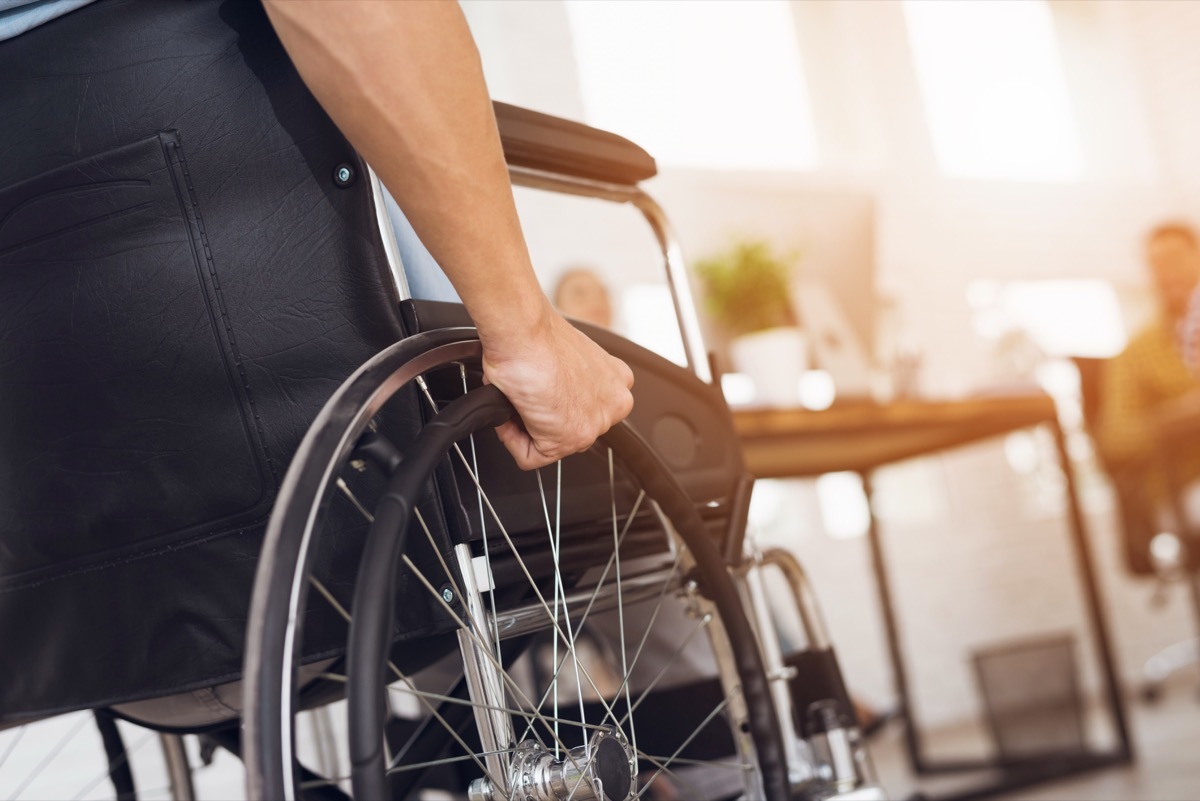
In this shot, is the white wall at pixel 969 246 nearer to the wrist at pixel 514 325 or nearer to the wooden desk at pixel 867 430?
the wooden desk at pixel 867 430

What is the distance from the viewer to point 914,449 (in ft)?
8.96

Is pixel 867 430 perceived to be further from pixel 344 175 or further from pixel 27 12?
pixel 27 12

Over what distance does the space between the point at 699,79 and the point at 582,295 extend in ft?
3.05

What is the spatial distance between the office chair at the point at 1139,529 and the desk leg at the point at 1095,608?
0.57m

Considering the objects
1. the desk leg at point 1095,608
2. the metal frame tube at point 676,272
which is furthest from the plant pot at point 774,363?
the metal frame tube at point 676,272

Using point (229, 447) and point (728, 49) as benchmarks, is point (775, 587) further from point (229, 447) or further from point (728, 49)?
point (229, 447)

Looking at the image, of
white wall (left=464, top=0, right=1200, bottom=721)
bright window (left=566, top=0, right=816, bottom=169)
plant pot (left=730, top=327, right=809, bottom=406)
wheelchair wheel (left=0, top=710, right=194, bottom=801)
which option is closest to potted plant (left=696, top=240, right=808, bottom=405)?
plant pot (left=730, top=327, right=809, bottom=406)

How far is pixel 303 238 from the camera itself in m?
0.76

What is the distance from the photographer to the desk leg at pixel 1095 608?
2410 mm

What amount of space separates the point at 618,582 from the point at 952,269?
3.43 metres

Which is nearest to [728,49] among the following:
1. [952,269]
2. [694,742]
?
[952,269]

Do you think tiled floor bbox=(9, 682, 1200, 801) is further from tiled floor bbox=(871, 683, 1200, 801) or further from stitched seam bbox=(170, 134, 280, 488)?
stitched seam bbox=(170, 134, 280, 488)

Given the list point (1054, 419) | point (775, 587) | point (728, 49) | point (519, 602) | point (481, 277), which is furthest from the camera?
point (728, 49)

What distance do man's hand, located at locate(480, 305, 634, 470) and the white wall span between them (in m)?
2.45
